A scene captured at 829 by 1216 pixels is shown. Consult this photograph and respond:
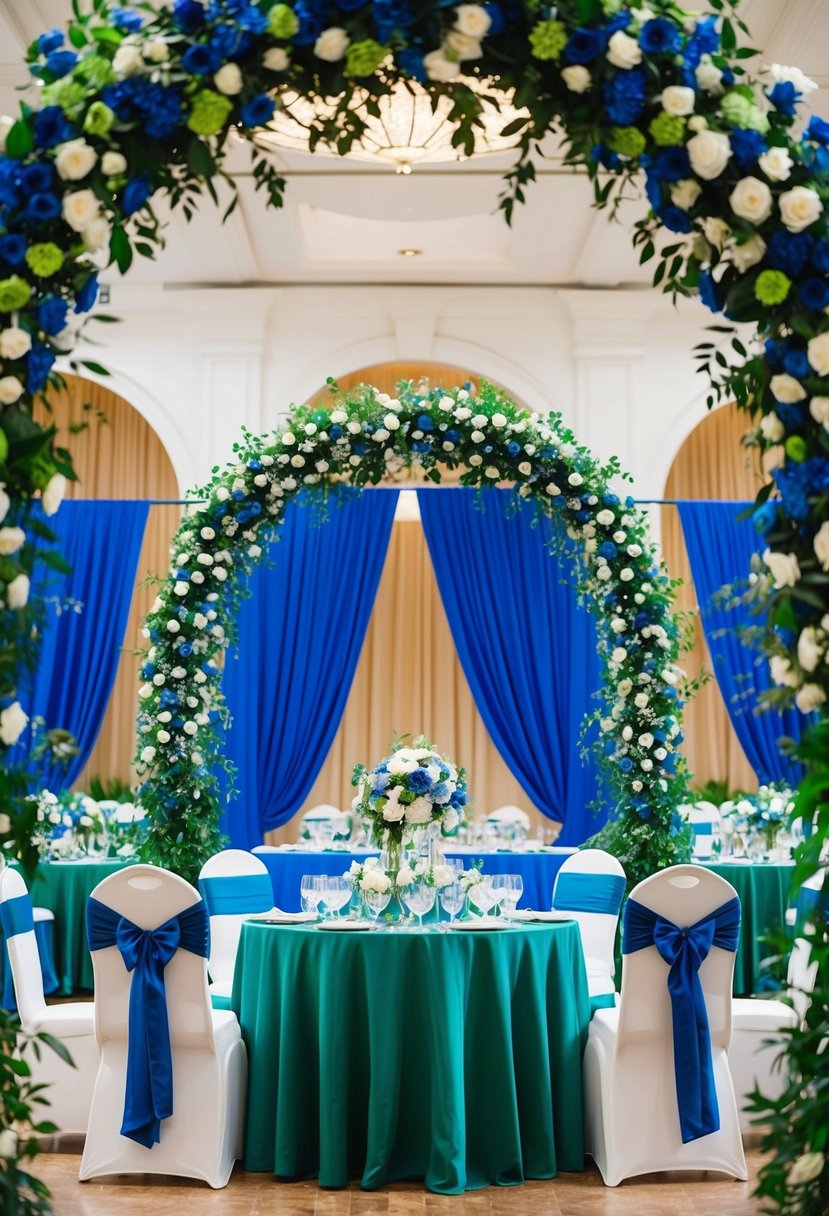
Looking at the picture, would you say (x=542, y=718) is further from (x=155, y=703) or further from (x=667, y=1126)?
(x=667, y=1126)

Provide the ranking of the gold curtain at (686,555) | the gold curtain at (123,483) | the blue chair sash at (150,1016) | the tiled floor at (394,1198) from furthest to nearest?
the gold curtain at (686,555)
the gold curtain at (123,483)
the blue chair sash at (150,1016)
the tiled floor at (394,1198)

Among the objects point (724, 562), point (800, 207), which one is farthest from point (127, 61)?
point (724, 562)

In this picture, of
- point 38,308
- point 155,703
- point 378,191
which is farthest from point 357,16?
point 378,191

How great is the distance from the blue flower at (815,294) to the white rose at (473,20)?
3.07 ft

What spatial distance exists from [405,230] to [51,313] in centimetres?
725

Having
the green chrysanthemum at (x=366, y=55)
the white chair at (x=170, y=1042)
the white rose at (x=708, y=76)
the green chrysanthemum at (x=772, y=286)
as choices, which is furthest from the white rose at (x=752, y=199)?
the white chair at (x=170, y=1042)

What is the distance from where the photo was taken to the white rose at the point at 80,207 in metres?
3.20

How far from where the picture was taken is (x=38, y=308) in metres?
3.27

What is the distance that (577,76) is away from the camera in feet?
10.4

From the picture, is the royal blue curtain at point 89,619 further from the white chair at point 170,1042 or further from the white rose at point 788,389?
the white rose at point 788,389

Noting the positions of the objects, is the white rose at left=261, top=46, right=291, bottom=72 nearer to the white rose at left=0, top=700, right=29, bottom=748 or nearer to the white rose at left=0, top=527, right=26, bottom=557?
the white rose at left=0, top=527, right=26, bottom=557

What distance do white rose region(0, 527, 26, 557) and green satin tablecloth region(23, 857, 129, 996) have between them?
5097mm

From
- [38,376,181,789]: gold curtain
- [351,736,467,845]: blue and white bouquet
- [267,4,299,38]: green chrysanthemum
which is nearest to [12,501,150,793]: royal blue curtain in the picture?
[38,376,181,789]: gold curtain

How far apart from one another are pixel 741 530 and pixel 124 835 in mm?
4854
